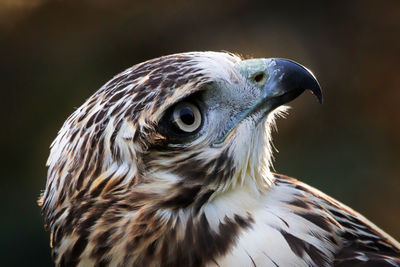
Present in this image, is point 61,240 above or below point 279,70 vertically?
below

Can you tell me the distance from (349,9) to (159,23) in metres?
1.89

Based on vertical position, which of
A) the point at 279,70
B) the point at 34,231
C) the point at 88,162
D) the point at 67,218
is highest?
the point at 279,70

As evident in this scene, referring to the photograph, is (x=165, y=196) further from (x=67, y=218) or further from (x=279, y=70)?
(x=279, y=70)

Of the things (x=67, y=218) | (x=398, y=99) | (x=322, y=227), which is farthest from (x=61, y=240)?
(x=398, y=99)

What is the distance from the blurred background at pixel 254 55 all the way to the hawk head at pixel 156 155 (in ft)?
11.9

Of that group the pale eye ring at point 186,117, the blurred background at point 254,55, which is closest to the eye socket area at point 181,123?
the pale eye ring at point 186,117

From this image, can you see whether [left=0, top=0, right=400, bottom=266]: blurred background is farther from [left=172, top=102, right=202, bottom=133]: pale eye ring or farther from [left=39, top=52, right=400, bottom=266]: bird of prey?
[left=172, top=102, right=202, bottom=133]: pale eye ring

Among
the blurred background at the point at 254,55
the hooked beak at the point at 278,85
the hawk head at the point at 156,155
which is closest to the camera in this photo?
the hawk head at the point at 156,155

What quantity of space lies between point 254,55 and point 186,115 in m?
3.98

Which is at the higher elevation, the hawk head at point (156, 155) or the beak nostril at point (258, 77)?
the beak nostril at point (258, 77)

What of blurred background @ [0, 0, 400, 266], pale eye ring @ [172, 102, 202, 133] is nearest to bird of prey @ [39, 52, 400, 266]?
pale eye ring @ [172, 102, 202, 133]

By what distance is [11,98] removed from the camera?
6090 mm

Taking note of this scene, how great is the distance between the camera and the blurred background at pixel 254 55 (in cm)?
585

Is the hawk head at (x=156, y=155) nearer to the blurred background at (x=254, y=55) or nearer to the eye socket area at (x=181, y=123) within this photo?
the eye socket area at (x=181, y=123)
